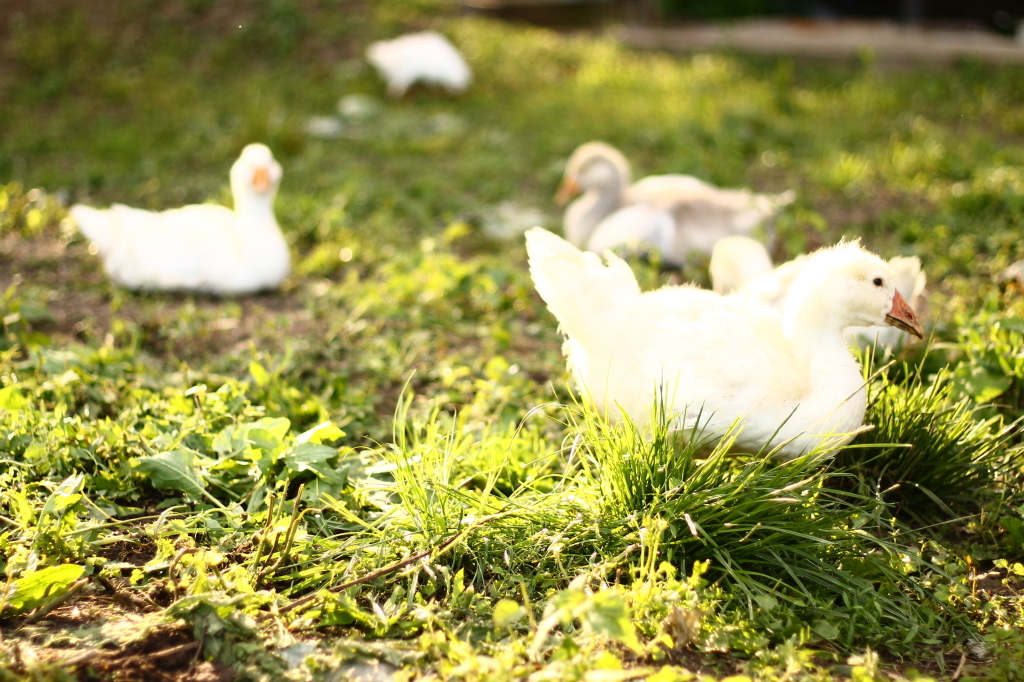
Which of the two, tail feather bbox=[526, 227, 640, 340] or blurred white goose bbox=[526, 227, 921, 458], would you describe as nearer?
blurred white goose bbox=[526, 227, 921, 458]

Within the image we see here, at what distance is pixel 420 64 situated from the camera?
10.2m

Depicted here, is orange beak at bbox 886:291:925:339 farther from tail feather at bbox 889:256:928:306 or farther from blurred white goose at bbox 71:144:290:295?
blurred white goose at bbox 71:144:290:295

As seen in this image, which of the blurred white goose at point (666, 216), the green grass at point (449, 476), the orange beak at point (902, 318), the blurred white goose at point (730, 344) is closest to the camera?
the green grass at point (449, 476)

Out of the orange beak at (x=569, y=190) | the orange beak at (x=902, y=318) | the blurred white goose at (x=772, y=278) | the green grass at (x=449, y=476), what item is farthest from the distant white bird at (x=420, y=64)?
the orange beak at (x=902, y=318)

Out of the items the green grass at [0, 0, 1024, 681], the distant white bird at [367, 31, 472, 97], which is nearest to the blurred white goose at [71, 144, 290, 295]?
the green grass at [0, 0, 1024, 681]

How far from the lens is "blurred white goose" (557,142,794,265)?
5.93 m

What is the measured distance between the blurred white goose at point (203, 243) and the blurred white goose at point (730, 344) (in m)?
2.62

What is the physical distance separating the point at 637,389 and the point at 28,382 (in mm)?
2523

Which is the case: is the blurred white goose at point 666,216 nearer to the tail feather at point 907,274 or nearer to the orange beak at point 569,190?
the orange beak at point 569,190

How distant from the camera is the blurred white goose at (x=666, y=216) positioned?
5.93 meters

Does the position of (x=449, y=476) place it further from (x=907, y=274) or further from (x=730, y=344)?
(x=907, y=274)

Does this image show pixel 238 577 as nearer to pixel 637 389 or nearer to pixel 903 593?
pixel 637 389

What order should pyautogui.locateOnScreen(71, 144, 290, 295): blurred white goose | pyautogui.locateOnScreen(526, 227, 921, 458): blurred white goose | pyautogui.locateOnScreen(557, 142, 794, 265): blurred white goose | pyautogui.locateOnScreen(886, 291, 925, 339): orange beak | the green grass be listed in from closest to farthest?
1. the green grass
2. pyautogui.locateOnScreen(526, 227, 921, 458): blurred white goose
3. pyautogui.locateOnScreen(886, 291, 925, 339): orange beak
4. pyautogui.locateOnScreen(71, 144, 290, 295): blurred white goose
5. pyautogui.locateOnScreen(557, 142, 794, 265): blurred white goose

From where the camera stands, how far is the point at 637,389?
10.3 feet
